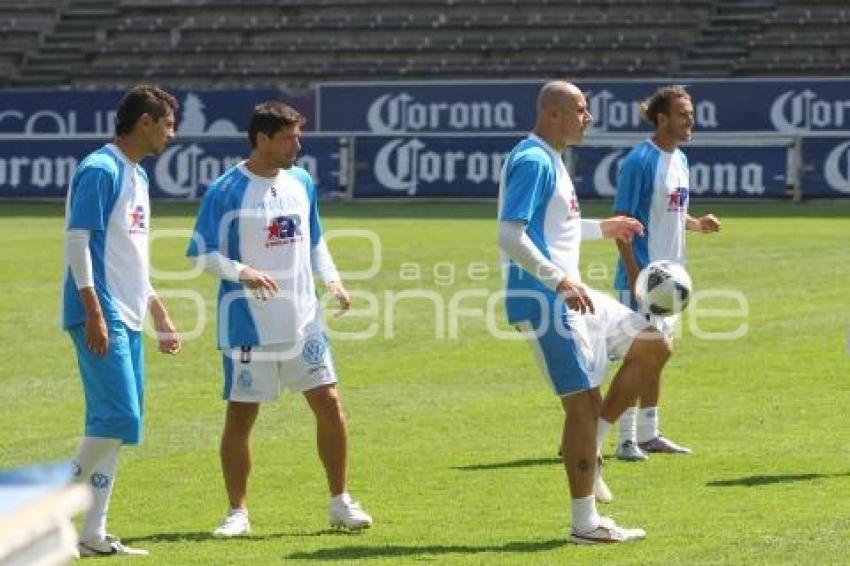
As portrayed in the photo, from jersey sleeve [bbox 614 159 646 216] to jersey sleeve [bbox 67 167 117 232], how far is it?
3.99 metres

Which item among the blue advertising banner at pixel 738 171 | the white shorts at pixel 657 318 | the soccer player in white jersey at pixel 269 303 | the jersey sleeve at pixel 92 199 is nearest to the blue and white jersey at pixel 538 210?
the soccer player in white jersey at pixel 269 303

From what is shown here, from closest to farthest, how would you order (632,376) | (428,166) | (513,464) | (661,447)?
(632,376) → (513,464) → (661,447) → (428,166)

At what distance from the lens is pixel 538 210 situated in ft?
29.3

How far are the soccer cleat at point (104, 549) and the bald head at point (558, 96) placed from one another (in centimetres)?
256

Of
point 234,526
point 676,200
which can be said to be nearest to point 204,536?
point 234,526

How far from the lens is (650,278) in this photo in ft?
35.8

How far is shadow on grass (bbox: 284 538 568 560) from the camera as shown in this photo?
8586 millimetres

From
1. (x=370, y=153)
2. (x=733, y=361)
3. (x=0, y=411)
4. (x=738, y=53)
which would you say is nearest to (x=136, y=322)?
(x=0, y=411)

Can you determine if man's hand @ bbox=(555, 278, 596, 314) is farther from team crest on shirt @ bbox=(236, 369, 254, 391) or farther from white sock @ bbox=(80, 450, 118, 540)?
white sock @ bbox=(80, 450, 118, 540)

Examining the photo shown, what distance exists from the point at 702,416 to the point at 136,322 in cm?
566

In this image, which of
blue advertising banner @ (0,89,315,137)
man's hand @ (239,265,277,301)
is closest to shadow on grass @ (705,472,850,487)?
man's hand @ (239,265,277,301)

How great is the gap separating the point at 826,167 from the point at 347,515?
26216 mm

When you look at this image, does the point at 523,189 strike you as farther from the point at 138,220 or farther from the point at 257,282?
the point at 138,220

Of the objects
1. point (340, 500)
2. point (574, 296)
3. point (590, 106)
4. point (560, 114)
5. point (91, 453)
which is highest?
point (590, 106)
